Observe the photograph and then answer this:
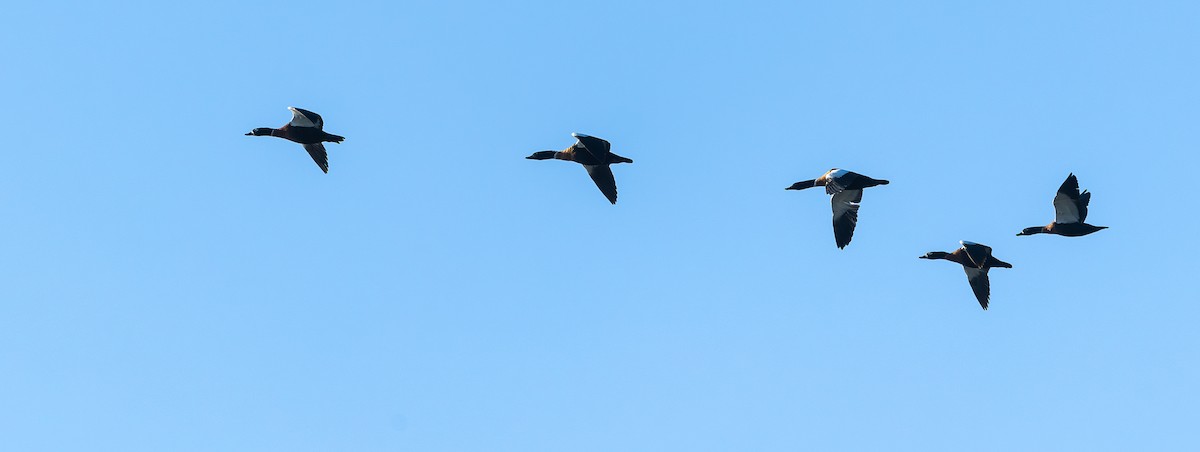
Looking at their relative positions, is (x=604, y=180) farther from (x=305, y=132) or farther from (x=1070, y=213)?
(x=1070, y=213)

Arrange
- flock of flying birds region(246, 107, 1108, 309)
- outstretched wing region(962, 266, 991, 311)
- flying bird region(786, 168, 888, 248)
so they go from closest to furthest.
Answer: flock of flying birds region(246, 107, 1108, 309)
flying bird region(786, 168, 888, 248)
outstretched wing region(962, 266, 991, 311)

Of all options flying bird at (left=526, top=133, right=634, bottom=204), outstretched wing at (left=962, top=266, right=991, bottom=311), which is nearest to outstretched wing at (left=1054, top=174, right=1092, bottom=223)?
outstretched wing at (left=962, top=266, right=991, bottom=311)

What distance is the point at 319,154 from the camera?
62.5 meters

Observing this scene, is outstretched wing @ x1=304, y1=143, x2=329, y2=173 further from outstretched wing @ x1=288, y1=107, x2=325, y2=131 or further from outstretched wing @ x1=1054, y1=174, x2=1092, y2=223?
outstretched wing @ x1=1054, y1=174, x2=1092, y2=223

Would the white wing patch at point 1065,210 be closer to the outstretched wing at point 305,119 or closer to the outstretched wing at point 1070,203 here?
the outstretched wing at point 1070,203

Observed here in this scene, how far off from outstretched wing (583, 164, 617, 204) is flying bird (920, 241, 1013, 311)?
439 inches

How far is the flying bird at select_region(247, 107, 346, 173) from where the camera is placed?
60406 millimetres

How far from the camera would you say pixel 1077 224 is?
60.4 m

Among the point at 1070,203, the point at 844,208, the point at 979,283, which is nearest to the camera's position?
the point at 1070,203

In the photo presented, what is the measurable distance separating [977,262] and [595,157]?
13.6 metres

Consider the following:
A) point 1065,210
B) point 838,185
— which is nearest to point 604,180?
point 838,185

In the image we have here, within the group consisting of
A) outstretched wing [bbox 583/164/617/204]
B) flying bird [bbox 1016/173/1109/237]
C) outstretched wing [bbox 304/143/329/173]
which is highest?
outstretched wing [bbox 304/143/329/173]

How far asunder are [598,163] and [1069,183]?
15534 mm

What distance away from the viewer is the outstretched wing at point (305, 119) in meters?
59.9
